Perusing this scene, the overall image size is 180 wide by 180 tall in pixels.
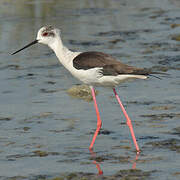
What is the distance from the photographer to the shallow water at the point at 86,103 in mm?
6797

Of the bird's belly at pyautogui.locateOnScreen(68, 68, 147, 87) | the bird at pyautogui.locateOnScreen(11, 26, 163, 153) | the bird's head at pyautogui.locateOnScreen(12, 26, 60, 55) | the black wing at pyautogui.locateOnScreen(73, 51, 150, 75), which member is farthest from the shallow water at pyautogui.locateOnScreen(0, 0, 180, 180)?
the bird's head at pyautogui.locateOnScreen(12, 26, 60, 55)

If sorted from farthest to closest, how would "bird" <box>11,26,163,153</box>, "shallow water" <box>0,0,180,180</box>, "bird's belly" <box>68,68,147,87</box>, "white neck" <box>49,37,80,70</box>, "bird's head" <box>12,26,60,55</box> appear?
"bird's head" <box>12,26,60,55</box> → "white neck" <box>49,37,80,70</box> → "bird's belly" <box>68,68,147,87</box> → "bird" <box>11,26,163,153</box> → "shallow water" <box>0,0,180,180</box>

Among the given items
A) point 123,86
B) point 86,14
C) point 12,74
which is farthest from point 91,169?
point 86,14

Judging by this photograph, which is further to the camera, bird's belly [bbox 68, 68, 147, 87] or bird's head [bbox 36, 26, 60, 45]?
bird's head [bbox 36, 26, 60, 45]

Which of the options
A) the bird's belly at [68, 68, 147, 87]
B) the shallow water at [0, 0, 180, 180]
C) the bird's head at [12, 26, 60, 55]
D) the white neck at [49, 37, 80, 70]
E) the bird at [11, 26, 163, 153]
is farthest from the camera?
the bird's head at [12, 26, 60, 55]

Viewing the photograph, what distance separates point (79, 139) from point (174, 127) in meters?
1.15

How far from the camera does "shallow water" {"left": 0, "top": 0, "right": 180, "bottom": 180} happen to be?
6.80m

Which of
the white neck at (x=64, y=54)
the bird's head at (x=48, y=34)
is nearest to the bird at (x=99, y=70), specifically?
the white neck at (x=64, y=54)

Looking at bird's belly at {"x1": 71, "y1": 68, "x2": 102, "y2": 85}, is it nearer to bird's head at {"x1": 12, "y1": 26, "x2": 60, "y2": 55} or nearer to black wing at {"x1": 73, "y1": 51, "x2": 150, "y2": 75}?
black wing at {"x1": 73, "y1": 51, "x2": 150, "y2": 75}

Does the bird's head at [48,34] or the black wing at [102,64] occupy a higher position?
the bird's head at [48,34]

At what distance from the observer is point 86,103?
9.24 metres

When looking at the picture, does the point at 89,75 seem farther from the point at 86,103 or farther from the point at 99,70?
the point at 86,103

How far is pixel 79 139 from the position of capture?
25.2 feet

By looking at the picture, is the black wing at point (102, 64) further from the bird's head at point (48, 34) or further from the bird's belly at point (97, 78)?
the bird's head at point (48, 34)
